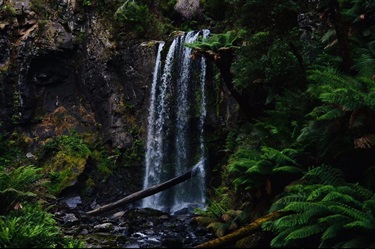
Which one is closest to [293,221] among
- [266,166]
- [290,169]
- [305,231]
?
[305,231]

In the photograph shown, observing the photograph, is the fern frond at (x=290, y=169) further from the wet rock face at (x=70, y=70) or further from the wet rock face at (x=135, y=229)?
the wet rock face at (x=70, y=70)

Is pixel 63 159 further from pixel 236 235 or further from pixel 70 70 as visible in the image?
pixel 236 235

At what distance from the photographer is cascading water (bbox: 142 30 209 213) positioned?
14.8 metres

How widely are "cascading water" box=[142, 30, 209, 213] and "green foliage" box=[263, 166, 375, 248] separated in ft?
28.3

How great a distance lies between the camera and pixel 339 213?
5.06 m

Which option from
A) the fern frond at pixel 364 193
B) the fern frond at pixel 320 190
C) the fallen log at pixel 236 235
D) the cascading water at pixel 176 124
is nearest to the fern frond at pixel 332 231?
the fern frond at pixel 320 190

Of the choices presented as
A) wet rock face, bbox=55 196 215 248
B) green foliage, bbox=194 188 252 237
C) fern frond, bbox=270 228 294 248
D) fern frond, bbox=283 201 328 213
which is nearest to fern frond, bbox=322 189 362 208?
fern frond, bbox=283 201 328 213

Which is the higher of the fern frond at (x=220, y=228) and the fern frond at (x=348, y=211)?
the fern frond at (x=348, y=211)

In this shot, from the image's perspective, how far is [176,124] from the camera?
1592cm

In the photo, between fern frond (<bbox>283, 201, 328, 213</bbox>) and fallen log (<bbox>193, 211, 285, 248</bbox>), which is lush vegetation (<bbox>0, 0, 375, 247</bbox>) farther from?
fallen log (<bbox>193, 211, 285, 248</bbox>)

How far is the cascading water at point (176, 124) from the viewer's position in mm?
14828

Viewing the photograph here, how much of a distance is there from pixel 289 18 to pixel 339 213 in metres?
6.23

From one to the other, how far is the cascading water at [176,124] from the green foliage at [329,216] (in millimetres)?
8633

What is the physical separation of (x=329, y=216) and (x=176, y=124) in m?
11.4
